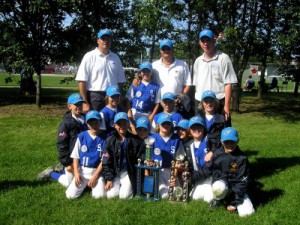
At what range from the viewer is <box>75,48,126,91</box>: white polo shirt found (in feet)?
19.5

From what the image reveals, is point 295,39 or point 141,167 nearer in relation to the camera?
point 141,167

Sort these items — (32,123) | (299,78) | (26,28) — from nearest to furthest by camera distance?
(32,123)
(26,28)
(299,78)

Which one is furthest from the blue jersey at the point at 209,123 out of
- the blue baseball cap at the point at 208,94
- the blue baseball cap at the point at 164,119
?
the blue baseball cap at the point at 164,119

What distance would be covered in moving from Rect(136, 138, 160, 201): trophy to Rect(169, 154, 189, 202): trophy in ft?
0.66

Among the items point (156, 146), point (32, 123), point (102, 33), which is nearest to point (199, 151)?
point (156, 146)

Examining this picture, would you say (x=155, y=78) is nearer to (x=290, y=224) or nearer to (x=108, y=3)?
(x=290, y=224)

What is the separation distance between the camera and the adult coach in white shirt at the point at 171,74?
598 centimetres

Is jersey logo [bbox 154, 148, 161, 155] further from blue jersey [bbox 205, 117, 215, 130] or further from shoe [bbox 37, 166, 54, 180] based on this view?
shoe [bbox 37, 166, 54, 180]

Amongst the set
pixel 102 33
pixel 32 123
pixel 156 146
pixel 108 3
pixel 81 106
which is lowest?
pixel 32 123

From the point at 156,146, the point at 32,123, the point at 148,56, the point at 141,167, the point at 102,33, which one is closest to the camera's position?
the point at 141,167

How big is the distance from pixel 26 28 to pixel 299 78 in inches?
515

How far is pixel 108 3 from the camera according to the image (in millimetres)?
13148

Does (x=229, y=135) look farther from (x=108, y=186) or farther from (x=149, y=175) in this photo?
(x=108, y=186)

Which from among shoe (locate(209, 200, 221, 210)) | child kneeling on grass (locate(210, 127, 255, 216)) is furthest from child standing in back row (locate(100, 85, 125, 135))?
shoe (locate(209, 200, 221, 210))
